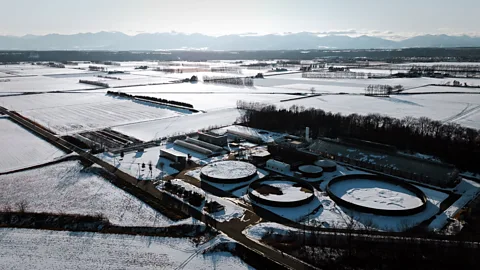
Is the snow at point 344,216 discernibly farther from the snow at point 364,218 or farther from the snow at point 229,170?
the snow at point 229,170

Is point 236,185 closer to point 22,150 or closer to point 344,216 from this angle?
point 344,216

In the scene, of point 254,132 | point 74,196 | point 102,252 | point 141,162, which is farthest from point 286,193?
point 254,132

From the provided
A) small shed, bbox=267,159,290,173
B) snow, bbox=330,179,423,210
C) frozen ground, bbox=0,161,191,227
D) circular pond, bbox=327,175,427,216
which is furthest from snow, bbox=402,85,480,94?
frozen ground, bbox=0,161,191,227

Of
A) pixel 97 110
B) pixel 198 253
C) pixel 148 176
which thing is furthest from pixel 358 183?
pixel 97 110

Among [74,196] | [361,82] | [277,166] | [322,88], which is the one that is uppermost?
[361,82]

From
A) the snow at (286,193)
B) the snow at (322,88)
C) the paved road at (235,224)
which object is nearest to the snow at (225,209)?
the paved road at (235,224)
